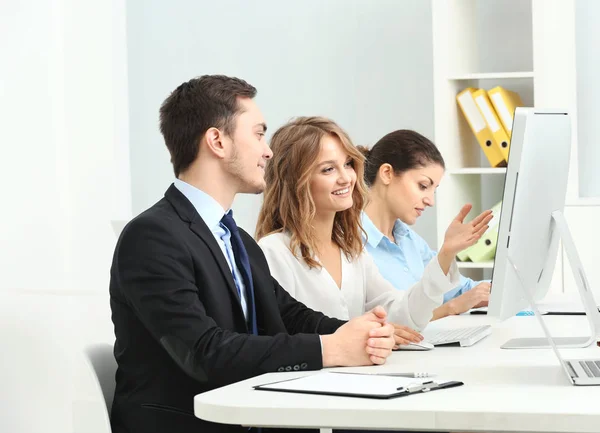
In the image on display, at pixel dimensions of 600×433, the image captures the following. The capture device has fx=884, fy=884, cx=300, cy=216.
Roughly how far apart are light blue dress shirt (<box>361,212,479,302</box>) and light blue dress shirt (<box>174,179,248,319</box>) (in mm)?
1080

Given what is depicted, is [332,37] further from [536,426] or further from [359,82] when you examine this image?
[536,426]

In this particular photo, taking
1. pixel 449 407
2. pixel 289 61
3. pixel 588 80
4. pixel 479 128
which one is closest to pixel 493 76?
pixel 479 128

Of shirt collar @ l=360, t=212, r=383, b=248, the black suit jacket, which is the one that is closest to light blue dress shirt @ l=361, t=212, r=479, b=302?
shirt collar @ l=360, t=212, r=383, b=248

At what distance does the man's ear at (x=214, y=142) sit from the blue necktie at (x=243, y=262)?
0.41 feet

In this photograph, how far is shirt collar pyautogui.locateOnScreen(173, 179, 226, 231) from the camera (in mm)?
1762

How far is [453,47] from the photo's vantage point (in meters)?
3.86

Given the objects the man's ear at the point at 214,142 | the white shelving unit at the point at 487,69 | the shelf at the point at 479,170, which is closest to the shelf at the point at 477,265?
the white shelving unit at the point at 487,69

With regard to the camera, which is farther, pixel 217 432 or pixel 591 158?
pixel 591 158

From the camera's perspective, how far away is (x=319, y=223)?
2354mm

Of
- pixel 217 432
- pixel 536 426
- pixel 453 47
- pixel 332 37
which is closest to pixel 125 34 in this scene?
pixel 332 37

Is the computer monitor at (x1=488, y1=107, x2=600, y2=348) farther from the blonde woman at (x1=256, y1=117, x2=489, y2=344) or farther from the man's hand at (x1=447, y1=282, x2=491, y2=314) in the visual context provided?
the man's hand at (x1=447, y1=282, x2=491, y2=314)

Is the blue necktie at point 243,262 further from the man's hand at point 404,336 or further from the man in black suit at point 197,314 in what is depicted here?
the man's hand at point 404,336

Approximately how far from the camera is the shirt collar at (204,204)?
176cm

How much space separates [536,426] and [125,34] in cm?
387
